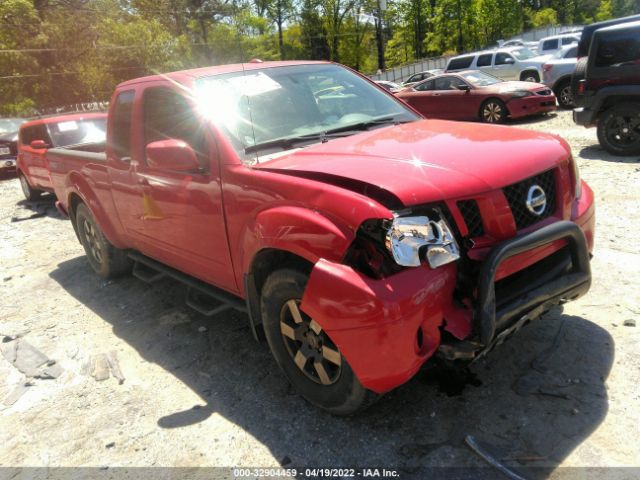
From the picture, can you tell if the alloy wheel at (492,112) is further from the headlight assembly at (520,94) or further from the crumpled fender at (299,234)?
the crumpled fender at (299,234)

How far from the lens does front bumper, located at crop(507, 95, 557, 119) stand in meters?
12.6

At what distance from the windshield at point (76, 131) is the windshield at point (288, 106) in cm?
693

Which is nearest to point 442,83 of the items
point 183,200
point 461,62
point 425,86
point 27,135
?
point 425,86

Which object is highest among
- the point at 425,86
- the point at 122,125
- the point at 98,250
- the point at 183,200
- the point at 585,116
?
the point at 122,125

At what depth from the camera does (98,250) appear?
5578 millimetres

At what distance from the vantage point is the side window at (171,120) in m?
3.47

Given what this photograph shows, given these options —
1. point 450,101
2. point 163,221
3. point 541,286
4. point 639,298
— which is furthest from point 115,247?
point 450,101

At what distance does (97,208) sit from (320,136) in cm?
277

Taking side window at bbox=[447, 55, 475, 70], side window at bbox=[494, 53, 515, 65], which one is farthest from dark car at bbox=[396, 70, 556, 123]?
side window at bbox=[447, 55, 475, 70]

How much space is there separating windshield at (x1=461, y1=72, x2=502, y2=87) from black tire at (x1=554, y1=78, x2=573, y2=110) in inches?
76.7

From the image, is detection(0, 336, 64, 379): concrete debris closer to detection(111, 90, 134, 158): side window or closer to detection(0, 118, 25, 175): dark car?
detection(111, 90, 134, 158): side window

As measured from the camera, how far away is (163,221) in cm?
397

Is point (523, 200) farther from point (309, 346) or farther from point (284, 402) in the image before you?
point (284, 402)

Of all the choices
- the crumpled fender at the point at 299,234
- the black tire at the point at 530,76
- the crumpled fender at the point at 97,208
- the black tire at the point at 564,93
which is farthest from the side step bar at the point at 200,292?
the black tire at the point at 530,76
